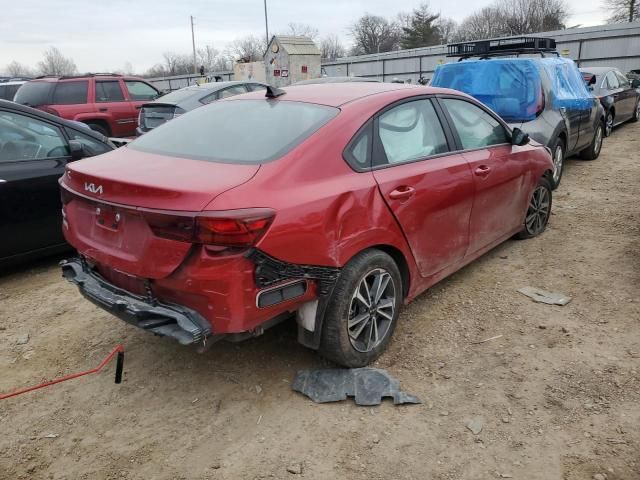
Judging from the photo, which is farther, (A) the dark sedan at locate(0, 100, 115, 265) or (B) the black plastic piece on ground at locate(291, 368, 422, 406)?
(A) the dark sedan at locate(0, 100, 115, 265)

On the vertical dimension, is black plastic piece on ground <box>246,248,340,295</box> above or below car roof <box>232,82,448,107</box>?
below

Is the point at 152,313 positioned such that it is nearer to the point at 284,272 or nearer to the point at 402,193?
the point at 284,272

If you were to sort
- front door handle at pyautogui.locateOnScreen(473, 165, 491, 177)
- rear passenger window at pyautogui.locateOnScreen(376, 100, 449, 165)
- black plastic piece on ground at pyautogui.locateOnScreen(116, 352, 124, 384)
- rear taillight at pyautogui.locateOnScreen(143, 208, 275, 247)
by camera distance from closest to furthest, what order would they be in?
1. rear taillight at pyautogui.locateOnScreen(143, 208, 275, 247)
2. black plastic piece on ground at pyautogui.locateOnScreen(116, 352, 124, 384)
3. rear passenger window at pyautogui.locateOnScreen(376, 100, 449, 165)
4. front door handle at pyautogui.locateOnScreen(473, 165, 491, 177)

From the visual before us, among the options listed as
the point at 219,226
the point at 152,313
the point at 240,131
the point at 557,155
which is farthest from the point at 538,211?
the point at 152,313

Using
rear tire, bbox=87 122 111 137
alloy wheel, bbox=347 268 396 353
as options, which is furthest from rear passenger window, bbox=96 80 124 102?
alloy wheel, bbox=347 268 396 353

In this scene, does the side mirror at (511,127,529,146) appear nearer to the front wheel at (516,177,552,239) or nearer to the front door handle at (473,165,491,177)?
the front door handle at (473,165,491,177)

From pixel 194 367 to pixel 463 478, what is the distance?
1.74 metres

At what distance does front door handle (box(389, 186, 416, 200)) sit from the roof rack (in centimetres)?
575

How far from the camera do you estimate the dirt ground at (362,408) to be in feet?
8.20

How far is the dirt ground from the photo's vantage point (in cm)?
250

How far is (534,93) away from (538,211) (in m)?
2.09

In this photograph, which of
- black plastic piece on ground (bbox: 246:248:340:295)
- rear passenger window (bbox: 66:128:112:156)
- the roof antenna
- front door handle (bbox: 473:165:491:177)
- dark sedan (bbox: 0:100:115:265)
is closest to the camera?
black plastic piece on ground (bbox: 246:248:340:295)

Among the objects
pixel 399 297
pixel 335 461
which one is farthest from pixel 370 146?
pixel 335 461

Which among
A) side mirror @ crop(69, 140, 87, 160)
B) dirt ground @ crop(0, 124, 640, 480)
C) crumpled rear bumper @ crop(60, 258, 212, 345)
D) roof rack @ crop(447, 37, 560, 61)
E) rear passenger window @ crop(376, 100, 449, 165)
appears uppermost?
roof rack @ crop(447, 37, 560, 61)
